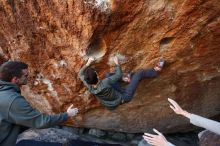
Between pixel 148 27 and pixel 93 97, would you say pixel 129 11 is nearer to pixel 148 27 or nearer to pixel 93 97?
pixel 148 27

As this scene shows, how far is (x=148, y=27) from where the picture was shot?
4.86 meters

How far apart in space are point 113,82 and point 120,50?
0.42m

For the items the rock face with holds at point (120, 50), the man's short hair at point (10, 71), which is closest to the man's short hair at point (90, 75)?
the rock face with holds at point (120, 50)

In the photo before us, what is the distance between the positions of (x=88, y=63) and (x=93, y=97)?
0.81 metres

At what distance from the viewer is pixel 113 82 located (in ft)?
16.8

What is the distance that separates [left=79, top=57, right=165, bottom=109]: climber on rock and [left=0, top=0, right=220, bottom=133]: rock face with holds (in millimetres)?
100

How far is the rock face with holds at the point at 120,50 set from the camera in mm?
4699

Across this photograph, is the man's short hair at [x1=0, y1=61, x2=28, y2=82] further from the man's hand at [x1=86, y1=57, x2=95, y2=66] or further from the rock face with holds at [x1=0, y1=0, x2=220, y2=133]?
the man's hand at [x1=86, y1=57, x2=95, y2=66]

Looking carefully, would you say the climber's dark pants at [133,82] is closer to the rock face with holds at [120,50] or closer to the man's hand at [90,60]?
the rock face with holds at [120,50]

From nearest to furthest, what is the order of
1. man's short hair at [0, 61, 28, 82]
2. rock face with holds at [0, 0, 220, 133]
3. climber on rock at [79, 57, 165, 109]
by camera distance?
man's short hair at [0, 61, 28, 82]
rock face with holds at [0, 0, 220, 133]
climber on rock at [79, 57, 165, 109]

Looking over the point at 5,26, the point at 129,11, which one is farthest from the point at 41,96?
the point at 129,11

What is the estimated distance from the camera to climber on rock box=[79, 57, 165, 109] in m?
5.09

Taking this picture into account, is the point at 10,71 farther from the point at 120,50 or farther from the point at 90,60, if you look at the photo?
the point at 120,50

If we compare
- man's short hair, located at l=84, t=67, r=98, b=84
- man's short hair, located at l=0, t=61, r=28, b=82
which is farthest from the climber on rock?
man's short hair, located at l=0, t=61, r=28, b=82
